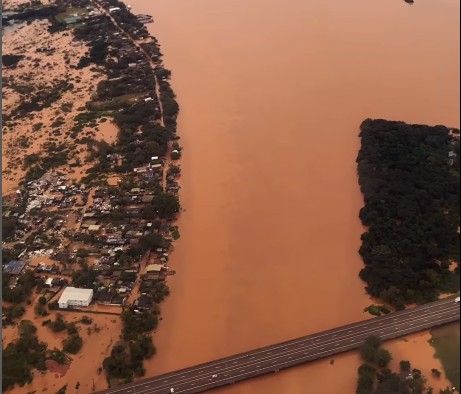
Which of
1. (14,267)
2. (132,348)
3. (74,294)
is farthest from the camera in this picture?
(14,267)

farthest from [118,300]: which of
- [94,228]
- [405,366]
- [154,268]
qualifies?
[405,366]

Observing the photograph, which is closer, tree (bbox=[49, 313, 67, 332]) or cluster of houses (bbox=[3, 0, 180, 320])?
tree (bbox=[49, 313, 67, 332])

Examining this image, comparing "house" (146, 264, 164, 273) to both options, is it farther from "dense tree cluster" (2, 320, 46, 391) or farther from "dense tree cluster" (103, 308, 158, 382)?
"dense tree cluster" (2, 320, 46, 391)

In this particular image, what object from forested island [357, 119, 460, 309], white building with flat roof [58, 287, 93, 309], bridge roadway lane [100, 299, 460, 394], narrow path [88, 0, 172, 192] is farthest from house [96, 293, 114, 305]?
forested island [357, 119, 460, 309]

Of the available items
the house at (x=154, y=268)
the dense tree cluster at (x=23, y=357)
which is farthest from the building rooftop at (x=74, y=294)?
the house at (x=154, y=268)

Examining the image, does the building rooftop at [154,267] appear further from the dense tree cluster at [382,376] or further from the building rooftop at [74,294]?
the dense tree cluster at [382,376]

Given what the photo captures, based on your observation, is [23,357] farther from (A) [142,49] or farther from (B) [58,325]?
(A) [142,49]

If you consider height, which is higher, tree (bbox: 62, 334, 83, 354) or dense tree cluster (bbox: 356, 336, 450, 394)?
dense tree cluster (bbox: 356, 336, 450, 394)

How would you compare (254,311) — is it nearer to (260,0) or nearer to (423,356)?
(423,356)
